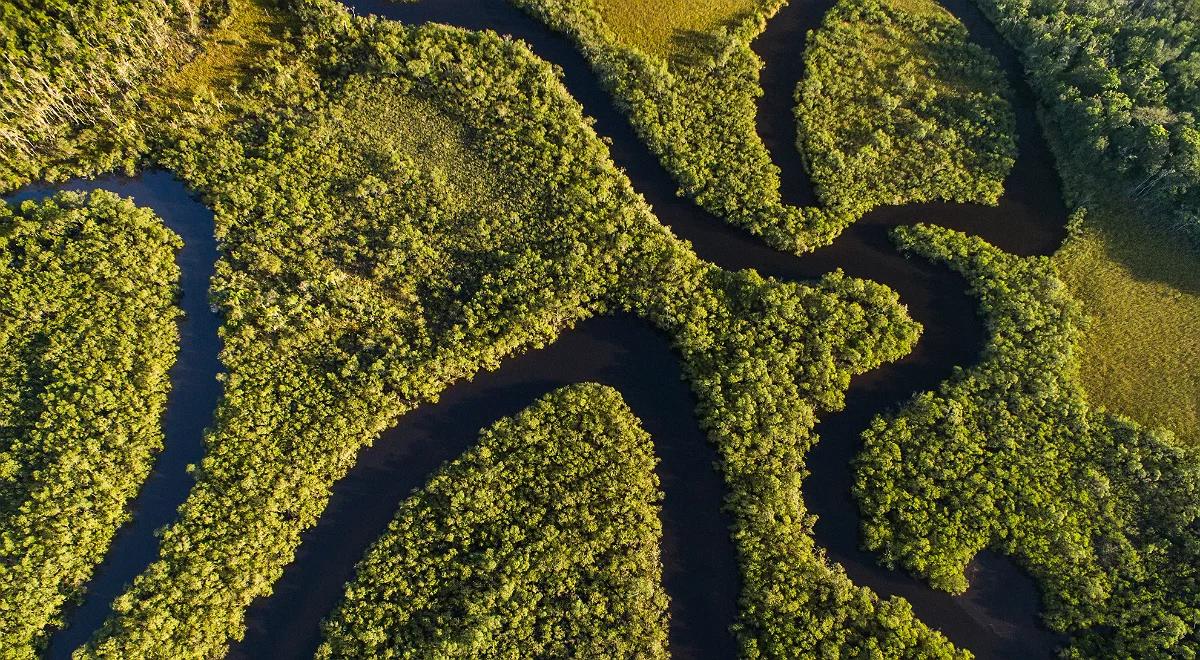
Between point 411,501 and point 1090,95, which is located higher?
point 1090,95

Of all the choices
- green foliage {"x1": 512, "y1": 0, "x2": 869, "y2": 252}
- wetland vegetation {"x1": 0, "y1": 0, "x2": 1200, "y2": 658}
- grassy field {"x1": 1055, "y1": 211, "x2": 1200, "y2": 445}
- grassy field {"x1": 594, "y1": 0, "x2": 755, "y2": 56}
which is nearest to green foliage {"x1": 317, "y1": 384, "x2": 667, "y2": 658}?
wetland vegetation {"x1": 0, "y1": 0, "x2": 1200, "y2": 658}

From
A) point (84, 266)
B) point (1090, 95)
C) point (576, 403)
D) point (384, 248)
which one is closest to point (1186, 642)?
point (576, 403)

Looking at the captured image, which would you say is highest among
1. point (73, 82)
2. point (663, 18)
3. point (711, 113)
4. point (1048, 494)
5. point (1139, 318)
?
point (663, 18)

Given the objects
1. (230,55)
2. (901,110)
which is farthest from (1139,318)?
(230,55)

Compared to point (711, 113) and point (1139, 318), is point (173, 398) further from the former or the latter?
point (1139, 318)

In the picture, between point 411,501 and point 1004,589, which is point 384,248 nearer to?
point 411,501
